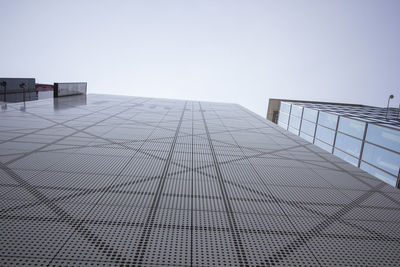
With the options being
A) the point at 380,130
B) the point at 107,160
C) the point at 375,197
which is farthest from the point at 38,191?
the point at 380,130

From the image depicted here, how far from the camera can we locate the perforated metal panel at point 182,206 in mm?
2889

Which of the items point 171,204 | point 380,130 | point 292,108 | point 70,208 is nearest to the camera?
point 70,208

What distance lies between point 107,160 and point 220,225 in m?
3.61

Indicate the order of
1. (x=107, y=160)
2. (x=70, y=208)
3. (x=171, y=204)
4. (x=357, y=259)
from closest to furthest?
(x=357, y=259) < (x=70, y=208) < (x=171, y=204) < (x=107, y=160)

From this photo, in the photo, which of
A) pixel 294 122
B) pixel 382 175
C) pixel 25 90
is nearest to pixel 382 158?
pixel 382 175

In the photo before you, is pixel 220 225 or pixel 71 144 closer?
pixel 220 225

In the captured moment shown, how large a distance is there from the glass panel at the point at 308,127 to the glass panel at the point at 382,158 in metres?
6.28

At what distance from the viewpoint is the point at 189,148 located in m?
7.42

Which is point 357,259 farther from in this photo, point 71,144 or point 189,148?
point 71,144

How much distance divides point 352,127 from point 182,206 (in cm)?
1536

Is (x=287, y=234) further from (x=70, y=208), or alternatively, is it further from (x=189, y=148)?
(x=189, y=148)

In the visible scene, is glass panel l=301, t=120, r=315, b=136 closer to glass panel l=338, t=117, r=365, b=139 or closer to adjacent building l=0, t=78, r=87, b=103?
glass panel l=338, t=117, r=365, b=139

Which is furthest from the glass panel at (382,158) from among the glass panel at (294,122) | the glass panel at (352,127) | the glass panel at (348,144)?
the glass panel at (294,122)

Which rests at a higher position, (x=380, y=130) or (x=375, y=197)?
(x=380, y=130)
